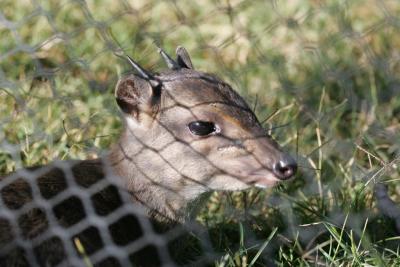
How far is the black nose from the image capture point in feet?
12.1

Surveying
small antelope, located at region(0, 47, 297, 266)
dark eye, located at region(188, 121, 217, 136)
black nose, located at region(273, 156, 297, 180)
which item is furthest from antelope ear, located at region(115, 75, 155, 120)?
black nose, located at region(273, 156, 297, 180)

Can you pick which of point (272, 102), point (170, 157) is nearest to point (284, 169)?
point (170, 157)

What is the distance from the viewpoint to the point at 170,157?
3.92 m

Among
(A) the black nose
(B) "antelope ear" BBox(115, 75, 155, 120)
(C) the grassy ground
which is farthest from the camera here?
(C) the grassy ground

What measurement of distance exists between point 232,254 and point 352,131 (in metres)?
1.62

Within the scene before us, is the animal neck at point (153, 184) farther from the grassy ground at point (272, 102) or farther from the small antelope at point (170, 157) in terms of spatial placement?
the grassy ground at point (272, 102)

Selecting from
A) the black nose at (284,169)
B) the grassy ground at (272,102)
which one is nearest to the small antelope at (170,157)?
the black nose at (284,169)

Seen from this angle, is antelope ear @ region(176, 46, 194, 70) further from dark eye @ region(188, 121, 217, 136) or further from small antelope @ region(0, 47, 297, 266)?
dark eye @ region(188, 121, 217, 136)

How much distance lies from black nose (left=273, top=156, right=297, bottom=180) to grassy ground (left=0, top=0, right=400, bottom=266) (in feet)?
1.03

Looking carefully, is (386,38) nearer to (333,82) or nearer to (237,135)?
(333,82)

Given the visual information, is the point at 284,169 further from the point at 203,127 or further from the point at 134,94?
the point at 134,94

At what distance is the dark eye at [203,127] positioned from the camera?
12.4 ft

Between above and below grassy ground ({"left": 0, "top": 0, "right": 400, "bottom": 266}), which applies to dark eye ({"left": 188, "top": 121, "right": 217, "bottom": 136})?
above

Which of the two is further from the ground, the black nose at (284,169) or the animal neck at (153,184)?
the black nose at (284,169)
